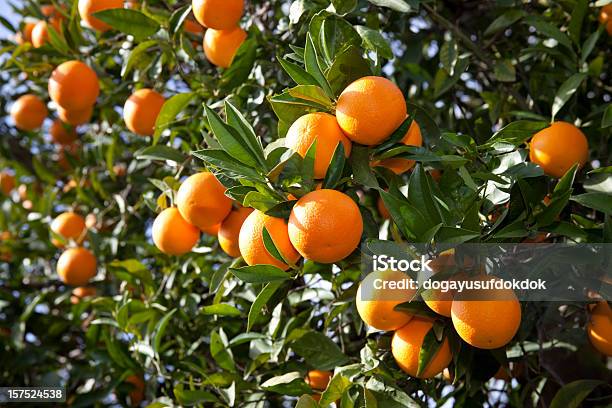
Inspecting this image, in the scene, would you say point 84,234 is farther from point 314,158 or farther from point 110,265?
point 314,158

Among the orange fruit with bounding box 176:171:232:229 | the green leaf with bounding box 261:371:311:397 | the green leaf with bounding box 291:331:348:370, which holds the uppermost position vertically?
the orange fruit with bounding box 176:171:232:229

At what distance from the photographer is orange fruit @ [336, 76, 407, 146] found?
1.25 m

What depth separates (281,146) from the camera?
130 centimetres

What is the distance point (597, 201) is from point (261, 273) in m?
0.67

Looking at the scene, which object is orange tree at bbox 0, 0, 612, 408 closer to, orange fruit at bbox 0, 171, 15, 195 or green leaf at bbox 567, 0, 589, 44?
green leaf at bbox 567, 0, 589, 44

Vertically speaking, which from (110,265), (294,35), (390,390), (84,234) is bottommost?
(84,234)

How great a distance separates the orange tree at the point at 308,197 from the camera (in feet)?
4.17

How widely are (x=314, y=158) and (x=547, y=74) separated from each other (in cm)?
99

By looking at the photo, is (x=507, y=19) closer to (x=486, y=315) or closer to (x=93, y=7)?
(x=486, y=315)

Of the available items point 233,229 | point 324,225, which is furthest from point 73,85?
point 324,225

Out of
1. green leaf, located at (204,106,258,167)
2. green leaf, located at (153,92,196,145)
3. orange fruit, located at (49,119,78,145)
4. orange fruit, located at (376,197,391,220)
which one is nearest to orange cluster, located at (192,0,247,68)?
green leaf, located at (153,92,196,145)

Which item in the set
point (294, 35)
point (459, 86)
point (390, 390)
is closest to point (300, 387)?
point (390, 390)

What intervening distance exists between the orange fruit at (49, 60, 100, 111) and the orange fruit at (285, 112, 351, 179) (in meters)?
0.99

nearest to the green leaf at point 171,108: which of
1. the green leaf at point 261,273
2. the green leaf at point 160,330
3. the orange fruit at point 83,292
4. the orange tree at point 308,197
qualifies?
the orange tree at point 308,197
